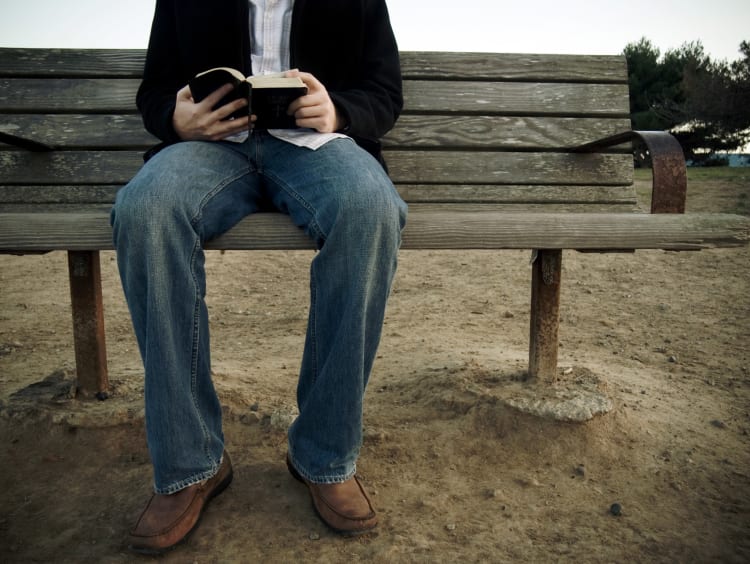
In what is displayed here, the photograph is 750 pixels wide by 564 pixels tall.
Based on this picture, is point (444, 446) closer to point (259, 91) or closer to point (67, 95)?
point (259, 91)

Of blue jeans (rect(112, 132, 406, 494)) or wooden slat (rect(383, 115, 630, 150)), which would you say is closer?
blue jeans (rect(112, 132, 406, 494))

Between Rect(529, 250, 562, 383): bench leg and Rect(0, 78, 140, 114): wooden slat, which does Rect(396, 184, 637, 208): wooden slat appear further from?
Rect(0, 78, 140, 114): wooden slat

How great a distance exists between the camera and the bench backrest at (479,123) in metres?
2.51

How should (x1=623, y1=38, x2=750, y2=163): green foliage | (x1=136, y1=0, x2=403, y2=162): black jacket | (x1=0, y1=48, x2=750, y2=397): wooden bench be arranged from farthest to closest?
(x1=623, y1=38, x2=750, y2=163): green foliage, (x1=0, y1=48, x2=750, y2=397): wooden bench, (x1=136, y1=0, x2=403, y2=162): black jacket

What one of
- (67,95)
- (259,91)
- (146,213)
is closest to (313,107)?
(259,91)

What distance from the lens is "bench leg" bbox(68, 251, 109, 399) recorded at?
218 centimetres

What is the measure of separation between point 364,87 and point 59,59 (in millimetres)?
1310

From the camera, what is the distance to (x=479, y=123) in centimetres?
264

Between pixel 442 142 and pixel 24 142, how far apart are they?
1.56m

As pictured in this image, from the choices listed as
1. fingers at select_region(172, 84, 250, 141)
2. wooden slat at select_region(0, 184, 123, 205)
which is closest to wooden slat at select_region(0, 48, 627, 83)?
wooden slat at select_region(0, 184, 123, 205)

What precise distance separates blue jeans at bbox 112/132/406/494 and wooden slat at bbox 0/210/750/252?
7cm

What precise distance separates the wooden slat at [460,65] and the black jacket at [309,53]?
0.57m

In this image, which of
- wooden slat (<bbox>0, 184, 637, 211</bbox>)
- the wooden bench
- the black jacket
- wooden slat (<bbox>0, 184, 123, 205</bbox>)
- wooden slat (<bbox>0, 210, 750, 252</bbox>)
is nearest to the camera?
wooden slat (<bbox>0, 210, 750, 252</bbox>)

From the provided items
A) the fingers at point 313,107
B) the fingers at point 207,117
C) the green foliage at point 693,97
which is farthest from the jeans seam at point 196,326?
the green foliage at point 693,97
